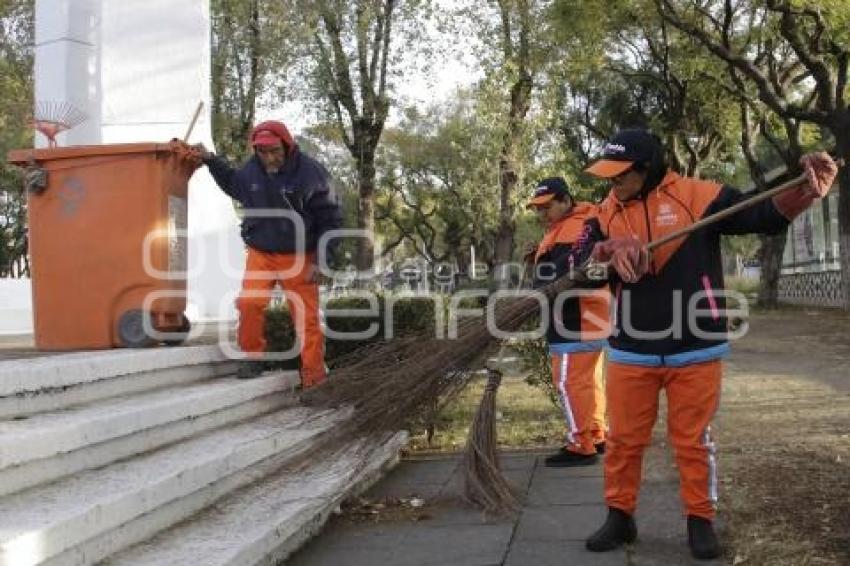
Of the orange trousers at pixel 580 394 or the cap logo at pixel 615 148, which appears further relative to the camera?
the orange trousers at pixel 580 394

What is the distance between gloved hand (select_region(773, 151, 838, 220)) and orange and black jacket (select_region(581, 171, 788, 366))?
18cm

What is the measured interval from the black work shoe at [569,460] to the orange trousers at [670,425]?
1.72 m

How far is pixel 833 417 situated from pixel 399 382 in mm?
4269

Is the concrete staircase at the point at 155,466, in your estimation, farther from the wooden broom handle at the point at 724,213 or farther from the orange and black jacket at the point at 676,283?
the wooden broom handle at the point at 724,213

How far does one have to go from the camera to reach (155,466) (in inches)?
160

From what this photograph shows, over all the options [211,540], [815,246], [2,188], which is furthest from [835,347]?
[2,188]

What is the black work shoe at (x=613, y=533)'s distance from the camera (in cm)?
414

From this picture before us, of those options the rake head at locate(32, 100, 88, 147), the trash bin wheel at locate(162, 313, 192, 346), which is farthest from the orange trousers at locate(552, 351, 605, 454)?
the rake head at locate(32, 100, 88, 147)

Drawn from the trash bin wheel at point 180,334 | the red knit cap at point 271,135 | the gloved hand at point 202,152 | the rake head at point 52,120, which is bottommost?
the trash bin wheel at point 180,334

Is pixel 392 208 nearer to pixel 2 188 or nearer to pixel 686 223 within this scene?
pixel 2 188

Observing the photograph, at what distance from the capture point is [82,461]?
384 cm

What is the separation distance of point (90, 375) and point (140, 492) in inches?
37.6

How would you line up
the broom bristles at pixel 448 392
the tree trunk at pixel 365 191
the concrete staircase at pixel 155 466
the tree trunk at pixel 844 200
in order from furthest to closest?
1. the tree trunk at pixel 365 191
2. the tree trunk at pixel 844 200
3. the broom bristles at pixel 448 392
4. the concrete staircase at pixel 155 466

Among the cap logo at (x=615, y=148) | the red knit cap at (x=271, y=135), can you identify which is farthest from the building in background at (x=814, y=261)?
the cap logo at (x=615, y=148)
